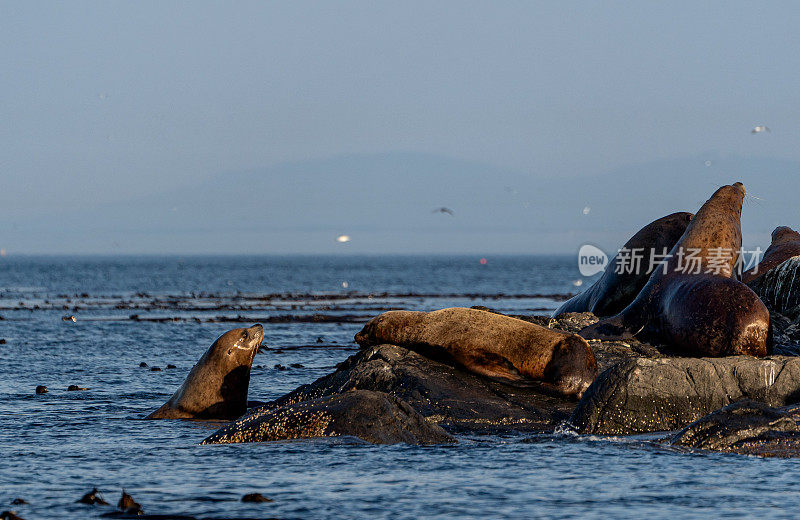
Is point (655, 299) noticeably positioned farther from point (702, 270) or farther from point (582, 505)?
point (582, 505)

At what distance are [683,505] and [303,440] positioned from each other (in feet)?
13.1

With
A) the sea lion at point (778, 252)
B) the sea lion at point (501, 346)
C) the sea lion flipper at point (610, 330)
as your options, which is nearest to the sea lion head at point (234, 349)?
the sea lion at point (501, 346)

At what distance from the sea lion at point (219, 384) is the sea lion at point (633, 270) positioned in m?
7.09

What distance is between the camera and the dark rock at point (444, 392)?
11336mm

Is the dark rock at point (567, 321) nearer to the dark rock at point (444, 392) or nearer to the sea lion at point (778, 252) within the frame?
the dark rock at point (444, 392)

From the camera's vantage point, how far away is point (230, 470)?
9289mm

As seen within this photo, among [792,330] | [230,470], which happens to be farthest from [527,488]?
[792,330]

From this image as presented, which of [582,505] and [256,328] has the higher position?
[256,328]

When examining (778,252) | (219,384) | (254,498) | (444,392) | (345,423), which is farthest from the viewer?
(778,252)

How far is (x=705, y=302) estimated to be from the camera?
1376 centimetres

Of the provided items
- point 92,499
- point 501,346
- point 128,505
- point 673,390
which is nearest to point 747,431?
point 673,390

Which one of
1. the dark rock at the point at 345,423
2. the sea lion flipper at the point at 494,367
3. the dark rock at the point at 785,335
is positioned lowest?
the dark rock at the point at 345,423

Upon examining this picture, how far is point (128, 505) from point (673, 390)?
5971 millimetres

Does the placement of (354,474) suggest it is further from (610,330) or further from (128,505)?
(610,330)
